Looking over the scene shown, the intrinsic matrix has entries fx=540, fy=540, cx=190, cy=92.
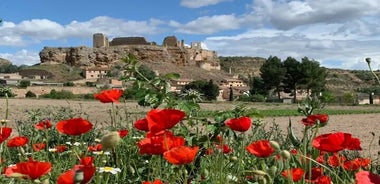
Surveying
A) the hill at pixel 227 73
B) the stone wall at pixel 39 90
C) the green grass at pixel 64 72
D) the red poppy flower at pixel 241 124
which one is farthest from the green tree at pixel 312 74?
the red poppy flower at pixel 241 124

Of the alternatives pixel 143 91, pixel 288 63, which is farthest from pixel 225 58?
pixel 143 91

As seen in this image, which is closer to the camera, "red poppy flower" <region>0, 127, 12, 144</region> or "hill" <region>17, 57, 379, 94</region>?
"red poppy flower" <region>0, 127, 12, 144</region>

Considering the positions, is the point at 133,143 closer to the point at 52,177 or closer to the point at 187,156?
the point at 52,177

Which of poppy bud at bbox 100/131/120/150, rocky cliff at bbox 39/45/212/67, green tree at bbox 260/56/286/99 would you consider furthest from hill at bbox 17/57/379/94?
poppy bud at bbox 100/131/120/150

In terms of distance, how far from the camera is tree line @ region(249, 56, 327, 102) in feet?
242

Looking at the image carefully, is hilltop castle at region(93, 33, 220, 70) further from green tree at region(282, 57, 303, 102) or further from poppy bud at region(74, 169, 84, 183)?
poppy bud at region(74, 169, 84, 183)

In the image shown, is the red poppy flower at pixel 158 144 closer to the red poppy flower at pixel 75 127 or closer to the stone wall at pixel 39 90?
the red poppy flower at pixel 75 127

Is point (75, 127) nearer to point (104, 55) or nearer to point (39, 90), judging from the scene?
point (39, 90)

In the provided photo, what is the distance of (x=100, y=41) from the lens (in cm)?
14812

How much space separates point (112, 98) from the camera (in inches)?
127

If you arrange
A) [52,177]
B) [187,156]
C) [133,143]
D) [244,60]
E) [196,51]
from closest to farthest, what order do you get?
[187,156] → [52,177] → [133,143] → [196,51] → [244,60]

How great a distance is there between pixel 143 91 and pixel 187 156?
2.93 meters

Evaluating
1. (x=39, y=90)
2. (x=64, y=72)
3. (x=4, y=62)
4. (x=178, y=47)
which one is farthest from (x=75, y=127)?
(x=4, y=62)

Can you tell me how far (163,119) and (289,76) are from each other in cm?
7617
